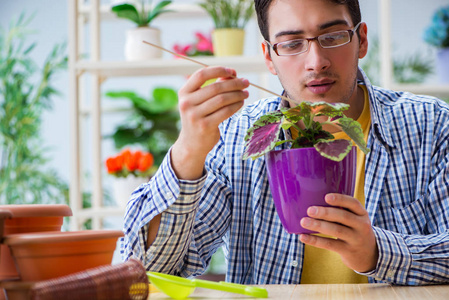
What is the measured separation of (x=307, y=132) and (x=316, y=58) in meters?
0.40

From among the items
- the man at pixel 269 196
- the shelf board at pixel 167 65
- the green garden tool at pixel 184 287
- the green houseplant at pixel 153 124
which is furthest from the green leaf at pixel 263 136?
the green houseplant at pixel 153 124

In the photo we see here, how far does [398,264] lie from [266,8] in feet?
2.54

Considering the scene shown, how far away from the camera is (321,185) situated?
3.07ft

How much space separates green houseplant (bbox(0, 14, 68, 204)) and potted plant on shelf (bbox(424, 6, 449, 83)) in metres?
2.62

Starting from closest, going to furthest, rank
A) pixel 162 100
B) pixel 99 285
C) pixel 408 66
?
pixel 99 285 → pixel 162 100 → pixel 408 66

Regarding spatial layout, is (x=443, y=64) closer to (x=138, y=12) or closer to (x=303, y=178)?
(x=138, y=12)

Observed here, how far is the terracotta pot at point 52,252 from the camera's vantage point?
749mm

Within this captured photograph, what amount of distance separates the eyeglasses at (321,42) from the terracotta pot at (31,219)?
72 centimetres

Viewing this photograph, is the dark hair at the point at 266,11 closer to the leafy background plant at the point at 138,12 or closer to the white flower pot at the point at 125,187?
the leafy background plant at the point at 138,12

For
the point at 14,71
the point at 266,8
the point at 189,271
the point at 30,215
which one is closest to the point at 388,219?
the point at 189,271

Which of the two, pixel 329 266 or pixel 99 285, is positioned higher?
pixel 99 285

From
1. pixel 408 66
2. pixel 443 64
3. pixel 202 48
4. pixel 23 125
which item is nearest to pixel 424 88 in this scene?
pixel 443 64

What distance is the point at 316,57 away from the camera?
1321mm

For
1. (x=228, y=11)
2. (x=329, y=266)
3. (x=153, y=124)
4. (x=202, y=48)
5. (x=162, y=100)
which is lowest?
Answer: (x=329, y=266)
